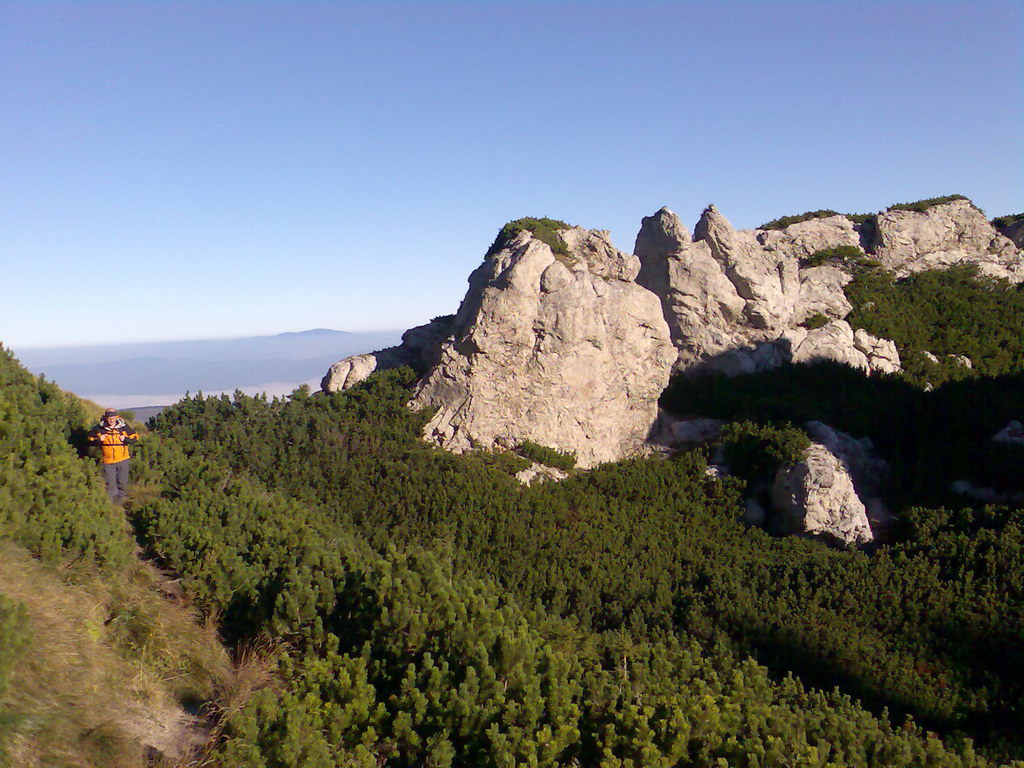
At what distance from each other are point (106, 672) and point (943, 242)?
3022 cm

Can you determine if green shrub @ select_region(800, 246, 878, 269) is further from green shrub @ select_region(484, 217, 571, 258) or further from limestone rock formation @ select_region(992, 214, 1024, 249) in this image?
green shrub @ select_region(484, 217, 571, 258)

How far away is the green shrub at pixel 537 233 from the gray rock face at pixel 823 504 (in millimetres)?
9021

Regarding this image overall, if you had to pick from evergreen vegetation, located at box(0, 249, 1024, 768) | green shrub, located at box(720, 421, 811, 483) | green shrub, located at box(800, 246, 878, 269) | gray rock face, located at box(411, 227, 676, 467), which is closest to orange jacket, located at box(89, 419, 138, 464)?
evergreen vegetation, located at box(0, 249, 1024, 768)

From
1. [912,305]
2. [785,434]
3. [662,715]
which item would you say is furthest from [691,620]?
[912,305]

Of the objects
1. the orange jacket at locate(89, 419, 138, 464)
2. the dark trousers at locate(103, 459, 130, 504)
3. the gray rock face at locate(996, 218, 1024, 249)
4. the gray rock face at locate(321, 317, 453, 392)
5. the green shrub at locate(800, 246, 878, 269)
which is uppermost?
the gray rock face at locate(996, 218, 1024, 249)

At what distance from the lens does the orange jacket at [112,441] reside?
848 centimetres

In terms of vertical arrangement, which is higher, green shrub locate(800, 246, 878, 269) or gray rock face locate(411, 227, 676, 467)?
green shrub locate(800, 246, 878, 269)

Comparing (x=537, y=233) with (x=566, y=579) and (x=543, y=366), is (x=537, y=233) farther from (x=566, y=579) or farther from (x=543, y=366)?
(x=566, y=579)

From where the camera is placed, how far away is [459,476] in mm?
13969

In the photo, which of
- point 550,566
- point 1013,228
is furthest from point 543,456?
point 1013,228

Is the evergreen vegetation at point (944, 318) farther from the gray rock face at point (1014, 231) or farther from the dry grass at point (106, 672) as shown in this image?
the dry grass at point (106, 672)

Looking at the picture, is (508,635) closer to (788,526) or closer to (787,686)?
(787,686)

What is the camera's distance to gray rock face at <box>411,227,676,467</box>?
54.2ft

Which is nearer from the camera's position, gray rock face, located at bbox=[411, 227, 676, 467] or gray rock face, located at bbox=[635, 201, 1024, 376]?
gray rock face, located at bbox=[411, 227, 676, 467]
